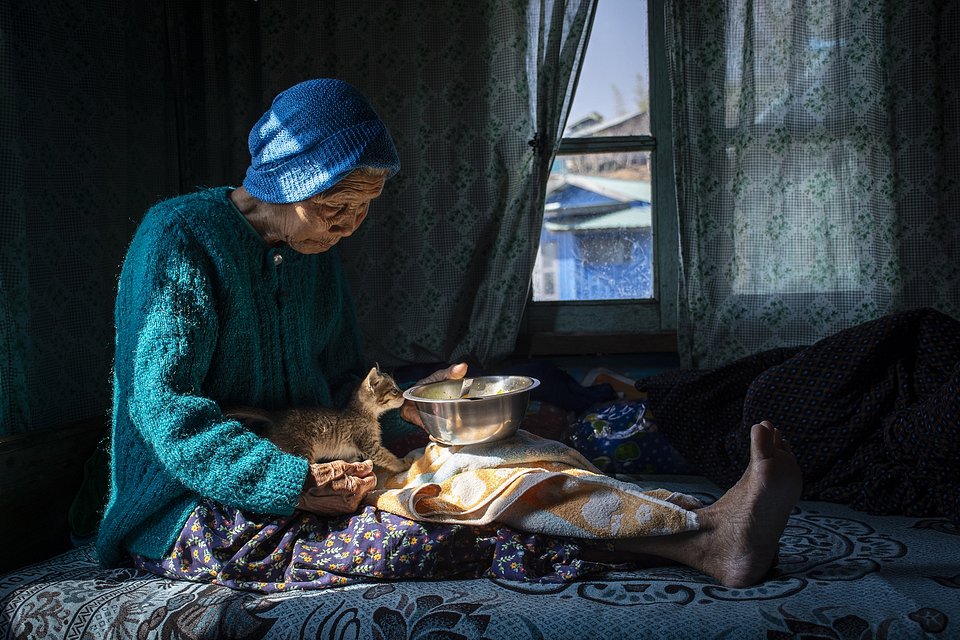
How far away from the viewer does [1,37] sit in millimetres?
2049

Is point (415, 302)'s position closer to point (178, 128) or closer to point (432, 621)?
point (178, 128)

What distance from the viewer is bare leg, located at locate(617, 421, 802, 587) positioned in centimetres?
148

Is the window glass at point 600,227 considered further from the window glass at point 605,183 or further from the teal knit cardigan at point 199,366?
the teal knit cardigan at point 199,366

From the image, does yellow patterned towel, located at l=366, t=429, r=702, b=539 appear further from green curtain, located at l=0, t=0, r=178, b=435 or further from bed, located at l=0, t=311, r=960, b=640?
green curtain, located at l=0, t=0, r=178, b=435

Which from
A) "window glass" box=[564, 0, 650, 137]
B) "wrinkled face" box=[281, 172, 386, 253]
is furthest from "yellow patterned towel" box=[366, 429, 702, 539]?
"window glass" box=[564, 0, 650, 137]

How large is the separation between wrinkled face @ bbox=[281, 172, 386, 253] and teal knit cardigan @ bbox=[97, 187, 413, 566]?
79 millimetres

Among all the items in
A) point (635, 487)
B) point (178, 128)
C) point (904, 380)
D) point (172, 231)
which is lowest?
point (635, 487)

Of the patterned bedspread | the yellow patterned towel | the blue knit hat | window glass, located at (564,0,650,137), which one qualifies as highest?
window glass, located at (564,0,650,137)

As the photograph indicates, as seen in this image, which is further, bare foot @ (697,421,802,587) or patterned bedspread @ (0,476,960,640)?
bare foot @ (697,421,802,587)

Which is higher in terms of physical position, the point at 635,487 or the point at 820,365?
the point at 820,365

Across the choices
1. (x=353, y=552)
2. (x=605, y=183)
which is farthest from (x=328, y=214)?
(x=605, y=183)

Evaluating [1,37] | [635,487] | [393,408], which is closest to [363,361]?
[393,408]

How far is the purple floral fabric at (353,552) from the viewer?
1.55 meters

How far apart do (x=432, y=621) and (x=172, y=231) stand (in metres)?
0.91
